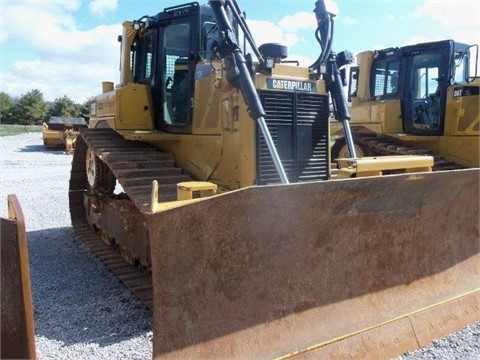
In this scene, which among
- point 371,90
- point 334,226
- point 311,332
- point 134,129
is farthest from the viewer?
point 371,90

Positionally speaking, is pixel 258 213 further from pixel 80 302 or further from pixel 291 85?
pixel 80 302

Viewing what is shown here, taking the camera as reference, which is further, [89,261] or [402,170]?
[89,261]

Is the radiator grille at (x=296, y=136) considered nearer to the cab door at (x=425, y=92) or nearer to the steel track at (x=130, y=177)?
the steel track at (x=130, y=177)

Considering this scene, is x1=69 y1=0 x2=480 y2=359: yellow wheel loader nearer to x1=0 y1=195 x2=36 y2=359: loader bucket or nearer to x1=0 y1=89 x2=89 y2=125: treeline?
x1=0 y1=195 x2=36 y2=359: loader bucket

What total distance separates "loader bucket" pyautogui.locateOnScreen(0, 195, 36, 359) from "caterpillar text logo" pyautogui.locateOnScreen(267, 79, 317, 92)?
97.8 inches

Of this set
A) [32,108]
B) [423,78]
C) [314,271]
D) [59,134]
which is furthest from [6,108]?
[314,271]

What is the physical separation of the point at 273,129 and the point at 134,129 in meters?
1.78

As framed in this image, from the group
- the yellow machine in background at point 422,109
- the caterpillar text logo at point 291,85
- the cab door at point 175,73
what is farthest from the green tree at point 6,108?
the caterpillar text logo at point 291,85

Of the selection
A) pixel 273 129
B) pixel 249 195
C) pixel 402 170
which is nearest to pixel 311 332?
pixel 249 195

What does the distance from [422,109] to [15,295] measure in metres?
8.11

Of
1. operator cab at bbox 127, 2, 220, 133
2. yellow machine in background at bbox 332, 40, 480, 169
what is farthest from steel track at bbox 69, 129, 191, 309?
yellow machine in background at bbox 332, 40, 480, 169

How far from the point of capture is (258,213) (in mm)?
2988

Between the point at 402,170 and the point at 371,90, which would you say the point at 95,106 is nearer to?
the point at 402,170

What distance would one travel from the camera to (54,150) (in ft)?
78.4
